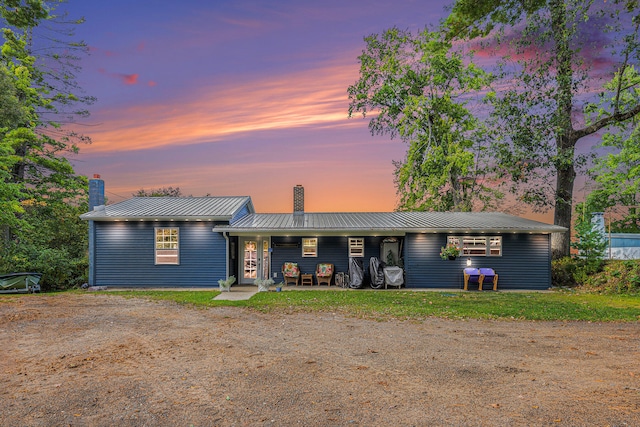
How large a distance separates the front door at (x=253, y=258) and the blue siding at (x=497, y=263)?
594 cm

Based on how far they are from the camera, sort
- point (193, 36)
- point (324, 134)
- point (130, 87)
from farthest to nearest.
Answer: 1. point (324, 134)
2. point (130, 87)
3. point (193, 36)

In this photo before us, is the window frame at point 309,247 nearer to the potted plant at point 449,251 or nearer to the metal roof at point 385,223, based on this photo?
the metal roof at point 385,223

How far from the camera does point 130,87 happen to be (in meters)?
17.1

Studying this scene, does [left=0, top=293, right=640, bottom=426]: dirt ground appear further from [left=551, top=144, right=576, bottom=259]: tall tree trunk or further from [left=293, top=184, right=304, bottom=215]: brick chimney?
[left=551, top=144, right=576, bottom=259]: tall tree trunk

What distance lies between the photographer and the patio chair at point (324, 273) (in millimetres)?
15594

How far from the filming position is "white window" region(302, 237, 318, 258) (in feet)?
52.5

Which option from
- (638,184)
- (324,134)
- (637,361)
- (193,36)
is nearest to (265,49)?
(193,36)

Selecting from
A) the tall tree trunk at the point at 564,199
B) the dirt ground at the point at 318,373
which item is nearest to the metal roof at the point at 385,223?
the tall tree trunk at the point at 564,199

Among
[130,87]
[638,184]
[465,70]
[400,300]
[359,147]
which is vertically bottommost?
[400,300]

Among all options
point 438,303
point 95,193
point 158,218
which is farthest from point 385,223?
point 95,193

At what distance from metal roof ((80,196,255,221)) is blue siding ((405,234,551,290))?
7.68 m

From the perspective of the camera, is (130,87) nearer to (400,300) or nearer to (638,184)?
(400,300)

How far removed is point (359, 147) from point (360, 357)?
16984 mm

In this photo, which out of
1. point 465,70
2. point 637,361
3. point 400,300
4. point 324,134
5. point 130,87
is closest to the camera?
point 637,361
